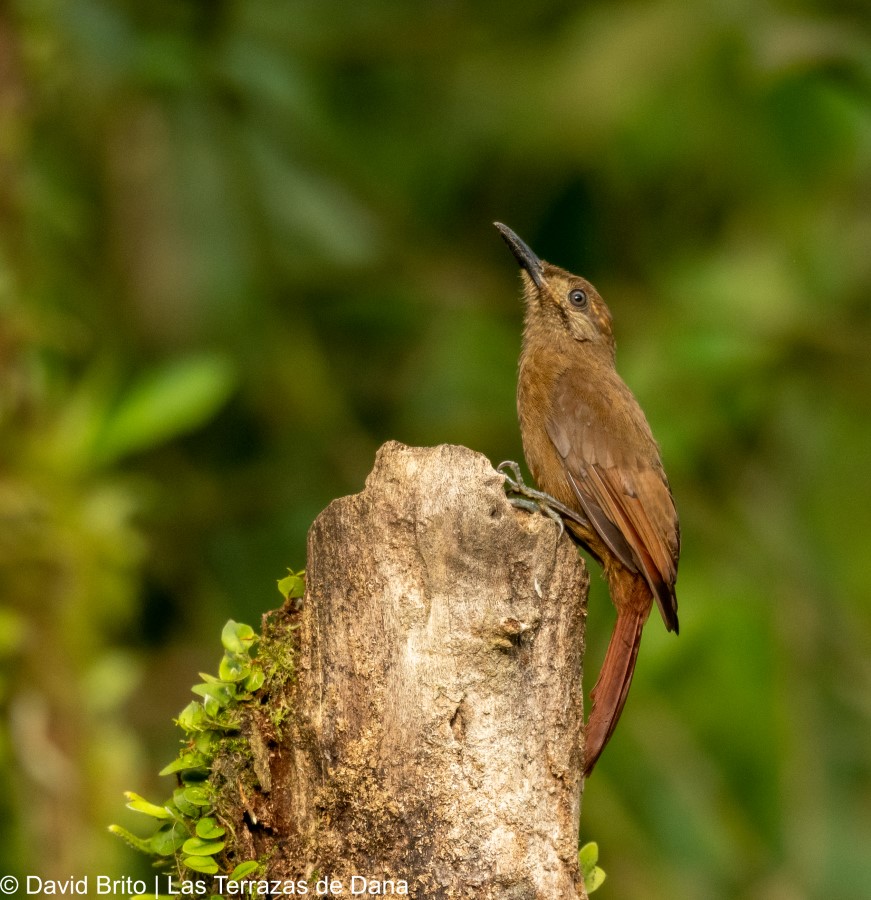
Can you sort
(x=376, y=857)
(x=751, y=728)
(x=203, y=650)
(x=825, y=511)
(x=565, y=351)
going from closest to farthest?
(x=376, y=857)
(x=565, y=351)
(x=751, y=728)
(x=203, y=650)
(x=825, y=511)

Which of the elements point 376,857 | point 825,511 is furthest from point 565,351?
point 825,511

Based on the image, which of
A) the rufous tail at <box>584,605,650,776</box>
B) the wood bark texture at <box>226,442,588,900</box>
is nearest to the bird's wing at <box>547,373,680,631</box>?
the rufous tail at <box>584,605,650,776</box>

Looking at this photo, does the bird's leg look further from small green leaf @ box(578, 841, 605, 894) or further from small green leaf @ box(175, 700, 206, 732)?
small green leaf @ box(175, 700, 206, 732)

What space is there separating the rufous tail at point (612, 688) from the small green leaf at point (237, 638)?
0.84 m

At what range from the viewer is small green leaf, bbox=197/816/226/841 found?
2.93 meters

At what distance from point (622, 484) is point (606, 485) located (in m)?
0.05

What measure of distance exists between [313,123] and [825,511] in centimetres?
382

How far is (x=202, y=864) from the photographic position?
2916mm

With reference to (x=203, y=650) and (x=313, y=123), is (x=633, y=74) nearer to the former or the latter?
(x=313, y=123)

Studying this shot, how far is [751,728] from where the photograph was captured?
21.8 ft

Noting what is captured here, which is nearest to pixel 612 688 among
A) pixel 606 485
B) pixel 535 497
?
pixel 535 497

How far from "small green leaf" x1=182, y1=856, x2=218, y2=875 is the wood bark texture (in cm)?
8


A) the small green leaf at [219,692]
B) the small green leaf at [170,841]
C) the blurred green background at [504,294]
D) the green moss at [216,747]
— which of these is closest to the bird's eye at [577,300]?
the blurred green background at [504,294]

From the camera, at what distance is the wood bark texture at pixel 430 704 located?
2779 millimetres
